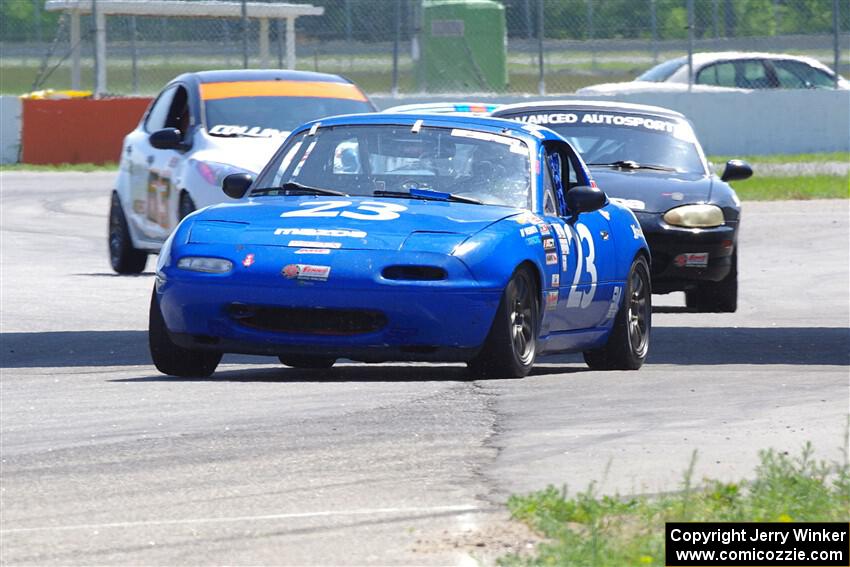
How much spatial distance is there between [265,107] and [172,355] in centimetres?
622

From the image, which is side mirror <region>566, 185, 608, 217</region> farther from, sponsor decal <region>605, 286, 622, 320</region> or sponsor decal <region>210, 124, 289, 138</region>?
sponsor decal <region>210, 124, 289, 138</region>

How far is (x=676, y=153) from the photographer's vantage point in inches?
564

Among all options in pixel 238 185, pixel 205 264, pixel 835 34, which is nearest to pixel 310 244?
pixel 205 264

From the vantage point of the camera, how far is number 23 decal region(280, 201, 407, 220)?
874 cm

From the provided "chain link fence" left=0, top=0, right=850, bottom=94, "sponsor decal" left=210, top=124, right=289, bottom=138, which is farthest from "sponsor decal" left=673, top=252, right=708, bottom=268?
"chain link fence" left=0, top=0, right=850, bottom=94

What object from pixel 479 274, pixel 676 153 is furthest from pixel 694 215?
pixel 479 274

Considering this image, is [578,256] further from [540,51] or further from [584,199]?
[540,51]

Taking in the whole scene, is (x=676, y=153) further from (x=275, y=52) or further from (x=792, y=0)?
(x=275, y=52)

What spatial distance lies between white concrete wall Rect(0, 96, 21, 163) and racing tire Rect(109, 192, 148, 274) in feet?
49.4

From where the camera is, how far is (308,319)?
27.8ft

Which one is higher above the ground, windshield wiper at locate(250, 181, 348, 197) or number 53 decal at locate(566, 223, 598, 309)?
windshield wiper at locate(250, 181, 348, 197)

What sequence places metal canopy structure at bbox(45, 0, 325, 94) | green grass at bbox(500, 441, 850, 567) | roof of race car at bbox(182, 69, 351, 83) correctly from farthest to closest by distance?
metal canopy structure at bbox(45, 0, 325, 94)
roof of race car at bbox(182, 69, 351, 83)
green grass at bbox(500, 441, 850, 567)

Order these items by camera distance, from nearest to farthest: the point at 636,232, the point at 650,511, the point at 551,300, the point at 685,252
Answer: the point at 650,511 → the point at 551,300 → the point at 636,232 → the point at 685,252

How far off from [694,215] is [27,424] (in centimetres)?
680
